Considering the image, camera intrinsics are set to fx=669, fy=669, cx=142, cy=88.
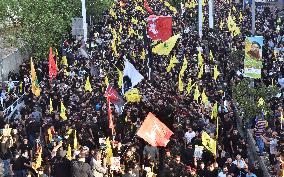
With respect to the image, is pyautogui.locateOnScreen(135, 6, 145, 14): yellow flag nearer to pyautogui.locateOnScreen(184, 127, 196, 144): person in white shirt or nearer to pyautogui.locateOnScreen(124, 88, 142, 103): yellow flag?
pyautogui.locateOnScreen(124, 88, 142, 103): yellow flag

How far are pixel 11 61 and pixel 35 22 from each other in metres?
2.55

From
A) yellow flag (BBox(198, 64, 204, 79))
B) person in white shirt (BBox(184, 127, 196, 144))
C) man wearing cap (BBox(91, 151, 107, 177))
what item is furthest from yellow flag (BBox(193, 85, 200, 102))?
man wearing cap (BBox(91, 151, 107, 177))

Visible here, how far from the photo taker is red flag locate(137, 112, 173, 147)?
53.6 ft

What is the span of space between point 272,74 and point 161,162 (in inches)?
437

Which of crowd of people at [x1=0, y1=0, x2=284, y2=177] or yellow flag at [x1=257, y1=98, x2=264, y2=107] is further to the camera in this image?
yellow flag at [x1=257, y1=98, x2=264, y2=107]

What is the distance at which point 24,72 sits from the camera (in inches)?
1187

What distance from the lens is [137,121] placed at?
64.4 ft

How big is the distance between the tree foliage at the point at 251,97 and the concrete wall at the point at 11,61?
1367 centimetres

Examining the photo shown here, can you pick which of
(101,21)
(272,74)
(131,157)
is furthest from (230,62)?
(101,21)

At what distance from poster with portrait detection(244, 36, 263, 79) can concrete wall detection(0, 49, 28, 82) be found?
13.9 metres

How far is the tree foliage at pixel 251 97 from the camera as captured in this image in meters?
20.9

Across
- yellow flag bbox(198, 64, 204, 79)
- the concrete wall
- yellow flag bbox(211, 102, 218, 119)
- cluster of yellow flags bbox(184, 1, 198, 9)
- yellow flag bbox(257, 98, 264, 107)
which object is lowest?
the concrete wall

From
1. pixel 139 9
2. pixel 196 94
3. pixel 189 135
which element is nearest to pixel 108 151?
pixel 189 135

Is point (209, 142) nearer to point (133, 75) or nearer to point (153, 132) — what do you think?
point (153, 132)
